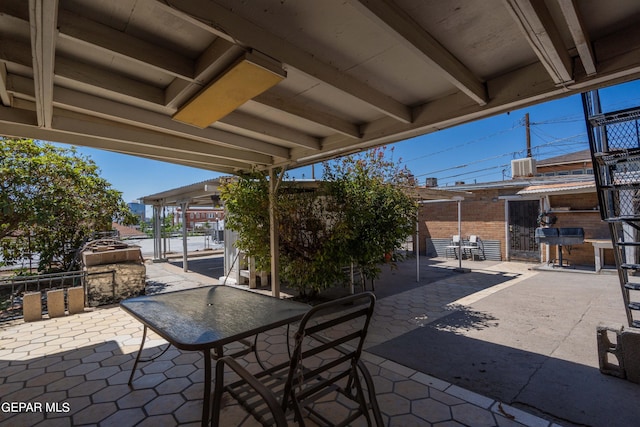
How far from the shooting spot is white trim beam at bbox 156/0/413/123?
146cm

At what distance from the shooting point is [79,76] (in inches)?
81.0

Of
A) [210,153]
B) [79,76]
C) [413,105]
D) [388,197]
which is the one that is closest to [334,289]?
[388,197]

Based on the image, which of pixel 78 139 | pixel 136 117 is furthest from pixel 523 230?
pixel 78 139

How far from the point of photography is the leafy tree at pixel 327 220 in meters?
4.80

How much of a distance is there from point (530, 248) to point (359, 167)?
8061 mm

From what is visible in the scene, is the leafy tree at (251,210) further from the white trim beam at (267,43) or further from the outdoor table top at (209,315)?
the white trim beam at (267,43)

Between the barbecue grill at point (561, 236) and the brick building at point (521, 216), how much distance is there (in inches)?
31.9

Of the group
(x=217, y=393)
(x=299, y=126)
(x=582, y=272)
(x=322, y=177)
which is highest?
(x=299, y=126)

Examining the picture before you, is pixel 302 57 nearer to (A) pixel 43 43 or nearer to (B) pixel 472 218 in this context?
(A) pixel 43 43

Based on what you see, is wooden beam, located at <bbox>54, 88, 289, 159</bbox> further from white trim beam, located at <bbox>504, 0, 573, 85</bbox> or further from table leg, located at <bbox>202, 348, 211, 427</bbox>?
white trim beam, located at <bbox>504, 0, 573, 85</bbox>

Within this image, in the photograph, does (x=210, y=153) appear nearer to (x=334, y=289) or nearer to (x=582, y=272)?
(x=334, y=289)

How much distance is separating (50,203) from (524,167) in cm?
1387

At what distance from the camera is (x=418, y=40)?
65.7 inches

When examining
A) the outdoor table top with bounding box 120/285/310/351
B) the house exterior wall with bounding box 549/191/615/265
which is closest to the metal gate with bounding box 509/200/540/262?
the house exterior wall with bounding box 549/191/615/265
